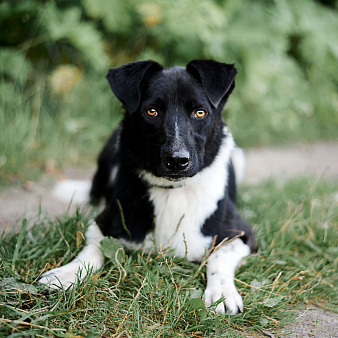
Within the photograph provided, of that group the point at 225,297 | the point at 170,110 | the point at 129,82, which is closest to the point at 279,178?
the point at 170,110

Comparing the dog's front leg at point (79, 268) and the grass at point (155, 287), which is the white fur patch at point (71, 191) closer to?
the grass at point (155, 287)

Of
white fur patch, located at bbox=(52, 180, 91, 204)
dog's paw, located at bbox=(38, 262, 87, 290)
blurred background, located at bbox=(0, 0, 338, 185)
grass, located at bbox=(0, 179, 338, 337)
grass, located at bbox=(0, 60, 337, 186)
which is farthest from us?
blurred background, located at bbox=(0, 0, 338, 185)

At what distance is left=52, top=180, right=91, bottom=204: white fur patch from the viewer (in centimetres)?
381

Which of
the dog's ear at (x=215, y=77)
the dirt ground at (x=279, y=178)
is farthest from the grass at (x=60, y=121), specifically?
the dog's ear at (x=215, y=77)

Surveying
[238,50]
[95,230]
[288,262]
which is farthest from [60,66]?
[288,262]

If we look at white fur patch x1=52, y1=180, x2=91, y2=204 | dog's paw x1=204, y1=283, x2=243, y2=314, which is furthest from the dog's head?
white fur patch x1=52, y1=180, x2=91, y2=204

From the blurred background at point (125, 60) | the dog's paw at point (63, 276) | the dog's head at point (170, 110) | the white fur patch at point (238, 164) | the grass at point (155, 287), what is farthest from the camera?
the blurred background at point (125, 60)

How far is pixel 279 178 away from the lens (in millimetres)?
4621

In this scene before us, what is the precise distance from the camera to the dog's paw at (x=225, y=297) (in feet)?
7.04

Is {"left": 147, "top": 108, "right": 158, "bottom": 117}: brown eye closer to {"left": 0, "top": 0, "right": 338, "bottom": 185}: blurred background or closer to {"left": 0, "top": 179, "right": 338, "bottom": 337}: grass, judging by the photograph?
{"left": 0, "top": 179, "right": 338, "bottom": 337}: grass

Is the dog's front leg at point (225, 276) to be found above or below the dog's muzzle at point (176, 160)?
below

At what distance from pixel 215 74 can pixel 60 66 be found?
10.7ft

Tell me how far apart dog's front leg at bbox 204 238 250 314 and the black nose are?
0.59 metres

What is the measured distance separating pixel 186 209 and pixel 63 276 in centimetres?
90
